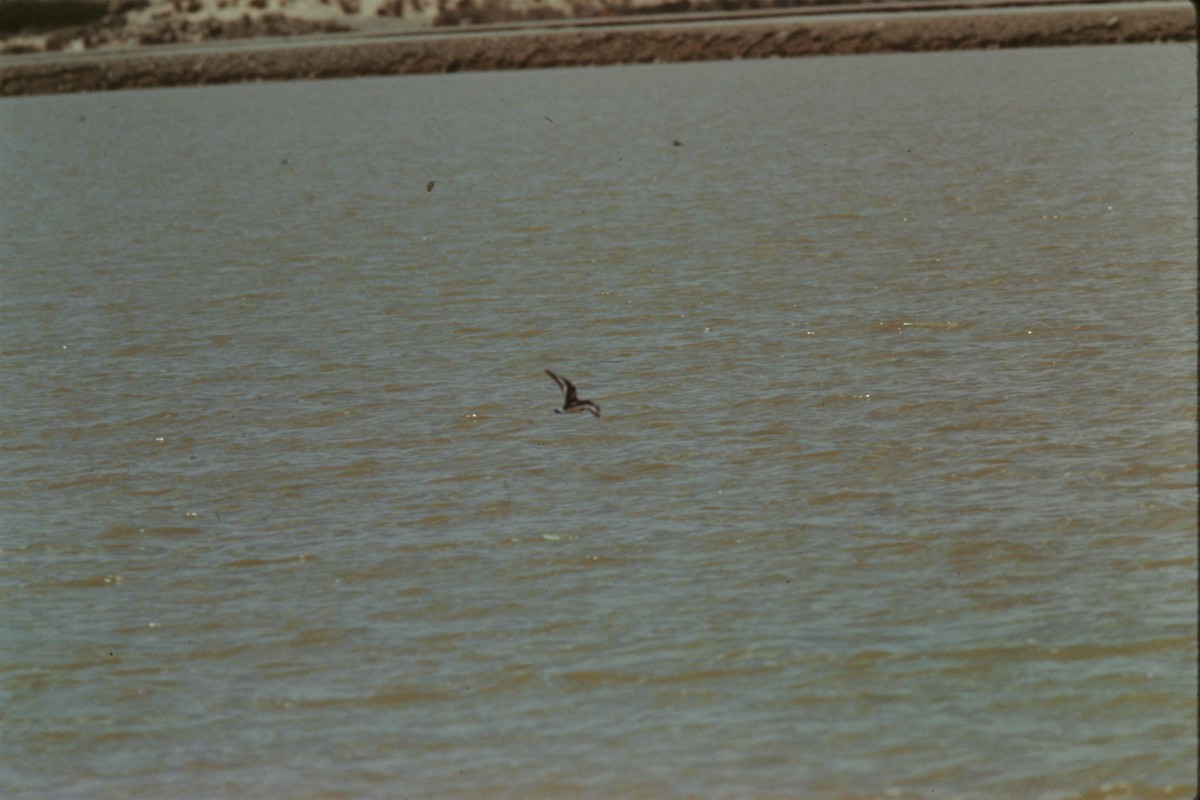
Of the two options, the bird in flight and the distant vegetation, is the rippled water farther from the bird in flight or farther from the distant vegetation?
the distant vegetation

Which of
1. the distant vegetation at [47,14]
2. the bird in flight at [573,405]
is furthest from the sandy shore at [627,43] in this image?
the bird in flight at [573,405]

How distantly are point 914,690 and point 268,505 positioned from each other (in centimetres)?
486

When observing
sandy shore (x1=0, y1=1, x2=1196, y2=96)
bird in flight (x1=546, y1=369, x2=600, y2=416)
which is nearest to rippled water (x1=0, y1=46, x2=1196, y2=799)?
bird in flight (x1=546, y1=369, x2=600, y2=416)

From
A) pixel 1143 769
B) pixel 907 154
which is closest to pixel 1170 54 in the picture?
pixel 907 154

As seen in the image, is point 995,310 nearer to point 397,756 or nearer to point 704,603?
point 704,603

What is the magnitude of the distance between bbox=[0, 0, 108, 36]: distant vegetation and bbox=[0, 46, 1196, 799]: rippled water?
46071 mm

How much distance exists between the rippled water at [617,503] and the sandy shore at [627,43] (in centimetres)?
2497

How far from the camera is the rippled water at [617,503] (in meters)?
7.64

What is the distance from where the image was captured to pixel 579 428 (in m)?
12.8

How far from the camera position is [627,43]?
51.9 metres

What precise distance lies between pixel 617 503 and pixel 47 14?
6298 cm

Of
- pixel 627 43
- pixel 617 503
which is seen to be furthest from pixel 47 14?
pixel 617 503

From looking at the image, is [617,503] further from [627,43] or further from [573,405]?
[627,43]

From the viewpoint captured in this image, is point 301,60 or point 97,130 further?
point 301,60
